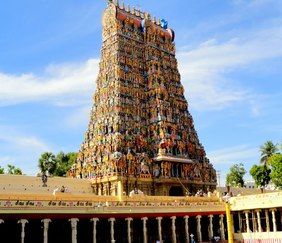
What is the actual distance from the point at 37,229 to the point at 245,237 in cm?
2666

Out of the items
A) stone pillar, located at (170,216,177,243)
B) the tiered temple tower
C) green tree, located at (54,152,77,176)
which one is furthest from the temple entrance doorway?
green tree, located at (54,152,77,176)

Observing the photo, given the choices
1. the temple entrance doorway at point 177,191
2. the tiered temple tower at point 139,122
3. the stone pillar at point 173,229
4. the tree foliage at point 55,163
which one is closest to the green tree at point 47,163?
the tree foliage at point 55,163

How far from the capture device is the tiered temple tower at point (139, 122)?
186 ft

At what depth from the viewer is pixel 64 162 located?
8612 cm

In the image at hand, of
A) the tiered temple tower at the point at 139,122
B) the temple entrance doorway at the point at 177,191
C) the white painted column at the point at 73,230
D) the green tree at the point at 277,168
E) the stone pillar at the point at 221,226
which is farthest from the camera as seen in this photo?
the green tree at the point at 277,168

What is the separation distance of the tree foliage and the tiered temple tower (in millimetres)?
21514

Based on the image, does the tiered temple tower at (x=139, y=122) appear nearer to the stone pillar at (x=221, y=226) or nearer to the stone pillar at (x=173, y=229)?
the stone pillar at (x=173, y=229)

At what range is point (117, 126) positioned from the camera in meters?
57.8

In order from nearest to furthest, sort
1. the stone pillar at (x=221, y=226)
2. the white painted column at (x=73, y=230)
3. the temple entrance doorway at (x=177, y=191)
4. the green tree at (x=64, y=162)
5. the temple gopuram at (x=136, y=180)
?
the white painted column at (x=73, y=230) < the temple gopuram at (x=136, y=180) < the stone pillar at (x=221, y=226) < the temple entrance doorway at (x=177, y=191) < the green tree at (x=64, y=162)

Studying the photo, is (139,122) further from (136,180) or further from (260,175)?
(260,175)

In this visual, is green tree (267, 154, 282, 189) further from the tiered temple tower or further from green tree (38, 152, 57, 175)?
green tree (38, 152, 57, 175)

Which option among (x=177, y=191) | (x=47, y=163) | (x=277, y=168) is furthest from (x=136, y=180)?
(x=47, y=163)

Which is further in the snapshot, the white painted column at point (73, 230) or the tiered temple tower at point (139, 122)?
the tiered temple tower at point (139, 122)

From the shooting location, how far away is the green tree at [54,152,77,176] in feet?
273
